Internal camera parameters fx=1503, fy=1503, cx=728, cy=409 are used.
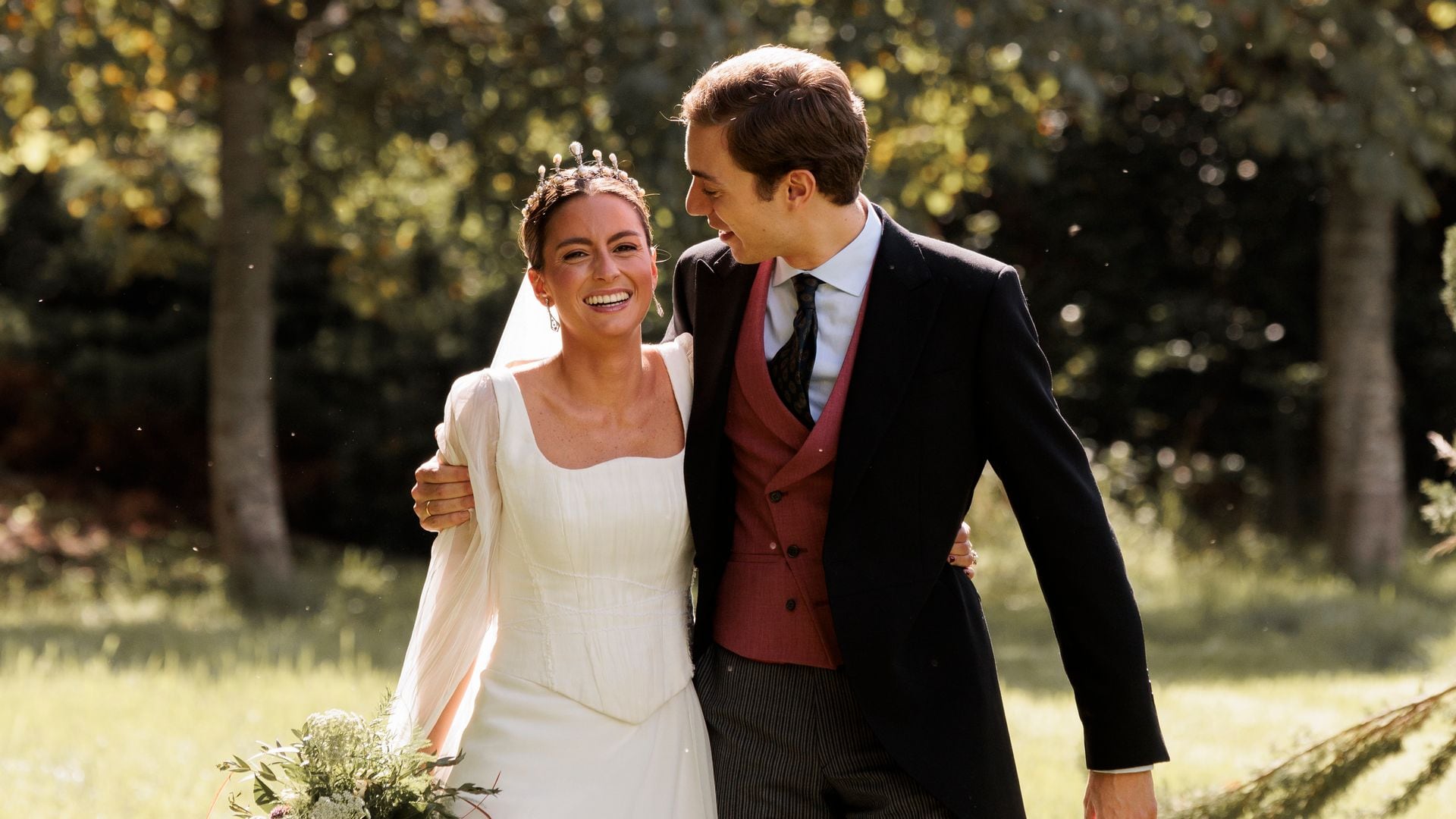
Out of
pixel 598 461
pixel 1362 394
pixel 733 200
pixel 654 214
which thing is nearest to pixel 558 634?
pixel 598 461

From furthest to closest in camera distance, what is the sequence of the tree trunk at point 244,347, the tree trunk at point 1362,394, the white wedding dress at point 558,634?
the tree trunk at point 1362,394, the tree trunk at point 244,347, the white wedding dress at point 558,634

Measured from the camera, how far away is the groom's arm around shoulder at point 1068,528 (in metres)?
2.49

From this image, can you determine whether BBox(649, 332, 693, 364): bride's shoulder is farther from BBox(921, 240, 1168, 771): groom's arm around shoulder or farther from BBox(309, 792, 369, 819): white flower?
BBox(309, 792, 369, 819): white flower

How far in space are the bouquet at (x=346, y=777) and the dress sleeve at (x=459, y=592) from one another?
252 millimetres

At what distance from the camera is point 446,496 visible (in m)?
2.78

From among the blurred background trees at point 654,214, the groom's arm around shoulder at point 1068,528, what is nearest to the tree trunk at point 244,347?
the blurred background trees at point 654,214

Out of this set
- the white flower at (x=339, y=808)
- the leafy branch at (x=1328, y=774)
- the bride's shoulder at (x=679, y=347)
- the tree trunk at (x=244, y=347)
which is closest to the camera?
the white flower at (x=339, y=808)

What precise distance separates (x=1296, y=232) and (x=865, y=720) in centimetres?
1074

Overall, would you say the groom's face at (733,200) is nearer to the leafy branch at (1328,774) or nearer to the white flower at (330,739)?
the white flower at (330,739)

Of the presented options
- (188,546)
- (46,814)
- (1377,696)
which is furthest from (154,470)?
(1377,696)

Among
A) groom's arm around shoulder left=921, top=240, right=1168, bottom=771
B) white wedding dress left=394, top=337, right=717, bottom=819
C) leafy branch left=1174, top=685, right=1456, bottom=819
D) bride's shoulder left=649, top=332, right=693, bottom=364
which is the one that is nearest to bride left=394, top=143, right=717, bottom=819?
white wedding dress left=394, top=337, right=717, bottom=819

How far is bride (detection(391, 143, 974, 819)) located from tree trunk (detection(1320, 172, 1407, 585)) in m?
7.88

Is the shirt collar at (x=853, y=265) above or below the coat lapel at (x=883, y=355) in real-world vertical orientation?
above

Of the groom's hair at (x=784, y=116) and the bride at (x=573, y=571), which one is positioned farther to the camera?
the bride at (x=573, y=571)
